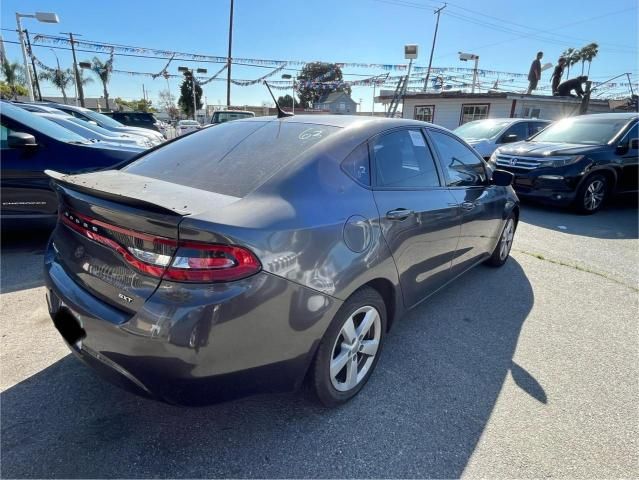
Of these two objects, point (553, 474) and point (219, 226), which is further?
point (553, 474)

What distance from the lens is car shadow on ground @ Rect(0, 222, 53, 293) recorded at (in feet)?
11.0

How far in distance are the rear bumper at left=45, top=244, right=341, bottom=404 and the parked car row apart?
6426mm

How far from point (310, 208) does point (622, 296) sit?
3609 mm

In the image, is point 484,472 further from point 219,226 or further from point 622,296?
point 622,296

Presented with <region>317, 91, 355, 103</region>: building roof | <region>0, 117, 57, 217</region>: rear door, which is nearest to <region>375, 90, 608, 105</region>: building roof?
<region>0, 117, 57, 217</region>: rear door

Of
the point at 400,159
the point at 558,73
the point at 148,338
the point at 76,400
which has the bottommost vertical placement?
the point at 76,400

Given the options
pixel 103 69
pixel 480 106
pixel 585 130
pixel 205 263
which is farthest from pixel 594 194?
pixel 103 69

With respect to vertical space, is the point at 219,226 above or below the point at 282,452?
above

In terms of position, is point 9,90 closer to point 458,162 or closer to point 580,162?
point 580,162

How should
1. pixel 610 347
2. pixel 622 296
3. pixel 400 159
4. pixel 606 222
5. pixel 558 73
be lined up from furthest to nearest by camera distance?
pixel 558 73, pixel 606 222, pixel 622 296, pixel 610 347, pixel 400 159

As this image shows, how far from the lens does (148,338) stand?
1.45m

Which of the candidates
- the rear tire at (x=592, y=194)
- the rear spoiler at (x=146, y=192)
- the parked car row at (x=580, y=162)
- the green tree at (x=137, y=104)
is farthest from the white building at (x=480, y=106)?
the green tree at (x=137, y=104)

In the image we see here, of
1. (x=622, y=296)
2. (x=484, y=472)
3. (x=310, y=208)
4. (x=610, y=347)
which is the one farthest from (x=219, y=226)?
(x=622, y=296)

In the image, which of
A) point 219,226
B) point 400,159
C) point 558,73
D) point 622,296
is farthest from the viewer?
point 558,73
